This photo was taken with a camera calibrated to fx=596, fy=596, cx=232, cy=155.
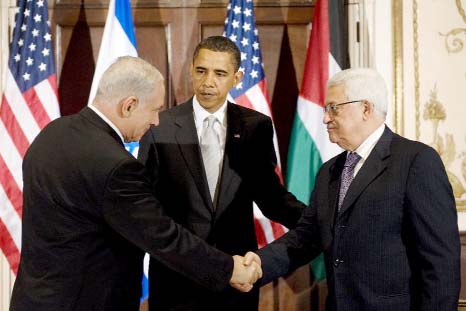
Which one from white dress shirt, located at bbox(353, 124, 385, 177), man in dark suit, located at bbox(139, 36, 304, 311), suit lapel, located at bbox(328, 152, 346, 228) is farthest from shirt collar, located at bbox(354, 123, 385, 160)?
man in dark suit, located at bbox(139, 36, 304, 311)

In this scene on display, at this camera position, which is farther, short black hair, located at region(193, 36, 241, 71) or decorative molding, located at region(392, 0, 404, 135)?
decorative molding, located at region(392, 0, 404, 135)

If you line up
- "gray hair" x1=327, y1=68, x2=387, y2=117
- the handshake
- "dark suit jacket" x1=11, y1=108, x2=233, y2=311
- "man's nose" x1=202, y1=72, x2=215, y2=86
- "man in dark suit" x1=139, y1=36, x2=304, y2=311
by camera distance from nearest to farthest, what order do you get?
"dark suit jacket" x1=11, y1=108, x2=233, y2=311, "gray hair" x1=327, y1=68, x2=387, y2=117, the handshake, "man in dark suit" x1=139, y1=36, x2=304, y2=311, "man's nose" x1=202, y1=72, x2=215, y2=86

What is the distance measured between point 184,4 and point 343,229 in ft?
6.84

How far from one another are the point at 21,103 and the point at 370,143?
210cm

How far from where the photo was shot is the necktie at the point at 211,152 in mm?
2482

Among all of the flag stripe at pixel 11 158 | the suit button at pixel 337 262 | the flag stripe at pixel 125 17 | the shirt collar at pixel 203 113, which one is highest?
the flag stripe at pixel 125 17

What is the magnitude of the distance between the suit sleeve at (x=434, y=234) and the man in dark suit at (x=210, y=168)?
2.71 ft

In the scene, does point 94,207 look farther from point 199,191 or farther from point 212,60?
point 212,60

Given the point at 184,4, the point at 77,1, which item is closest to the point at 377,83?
the point at 184,4

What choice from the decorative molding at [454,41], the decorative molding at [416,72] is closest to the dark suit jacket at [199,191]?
the decorative molding at [416,72]

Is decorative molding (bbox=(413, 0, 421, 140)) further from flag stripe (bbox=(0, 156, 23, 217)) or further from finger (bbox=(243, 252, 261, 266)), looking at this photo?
flag stripe (bbox=(0, 156, 23, 217))

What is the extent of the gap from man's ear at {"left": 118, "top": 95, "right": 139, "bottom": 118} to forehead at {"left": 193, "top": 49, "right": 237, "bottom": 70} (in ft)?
2.24

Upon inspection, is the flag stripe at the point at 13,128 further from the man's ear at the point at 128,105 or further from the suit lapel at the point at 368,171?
the suit lapel at the point at 368,171

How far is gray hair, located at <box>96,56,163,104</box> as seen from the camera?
193cm
